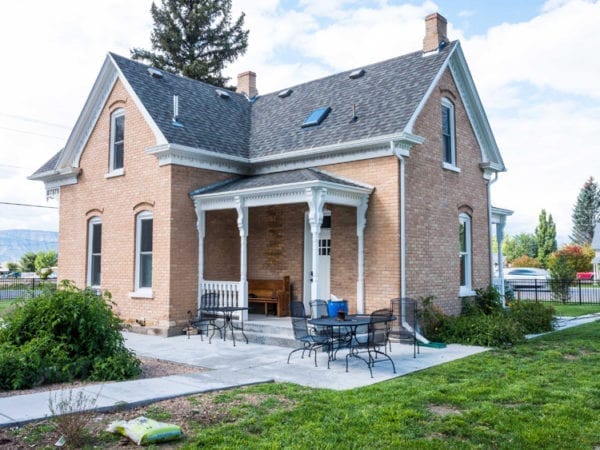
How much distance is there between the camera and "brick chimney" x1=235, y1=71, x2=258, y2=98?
20.4 meters

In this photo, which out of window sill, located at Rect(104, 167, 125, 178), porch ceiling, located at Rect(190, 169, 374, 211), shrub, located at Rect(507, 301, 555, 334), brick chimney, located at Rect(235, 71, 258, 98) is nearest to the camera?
porch ceiling, located at Rect(190, 169, 374, 211)

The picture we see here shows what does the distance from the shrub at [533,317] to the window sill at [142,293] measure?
955 cm

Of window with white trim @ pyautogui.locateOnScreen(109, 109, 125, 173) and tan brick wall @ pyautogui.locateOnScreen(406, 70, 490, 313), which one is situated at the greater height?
window with white trim @ pyautogui.locateOnScreen(109, 109, 125, 173)

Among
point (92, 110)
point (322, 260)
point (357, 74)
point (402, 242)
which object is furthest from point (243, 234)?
point (92, 110)

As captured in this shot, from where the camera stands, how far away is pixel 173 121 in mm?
14578

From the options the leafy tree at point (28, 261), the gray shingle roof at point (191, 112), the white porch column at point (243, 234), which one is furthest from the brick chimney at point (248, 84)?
the leafy tree at point (28, 261)

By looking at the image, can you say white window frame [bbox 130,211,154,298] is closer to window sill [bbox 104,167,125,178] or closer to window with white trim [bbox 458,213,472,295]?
window sill [bbox 104,167,125,178]

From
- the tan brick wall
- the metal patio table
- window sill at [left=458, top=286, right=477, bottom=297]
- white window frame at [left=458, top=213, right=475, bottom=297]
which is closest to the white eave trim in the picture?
the tan brick wall

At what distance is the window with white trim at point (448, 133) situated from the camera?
14.9 meters

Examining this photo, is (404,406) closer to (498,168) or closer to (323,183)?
(323,183)

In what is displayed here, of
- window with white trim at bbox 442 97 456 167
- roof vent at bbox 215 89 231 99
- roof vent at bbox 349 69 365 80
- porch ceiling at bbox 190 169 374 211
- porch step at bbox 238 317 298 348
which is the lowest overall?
porch step at bbox 238 317 298 348

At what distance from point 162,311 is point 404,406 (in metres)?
8.73

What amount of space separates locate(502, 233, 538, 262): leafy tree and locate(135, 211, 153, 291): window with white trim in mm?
61930

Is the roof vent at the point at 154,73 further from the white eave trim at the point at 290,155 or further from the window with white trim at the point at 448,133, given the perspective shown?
the window with white trim at the point at 448,133
